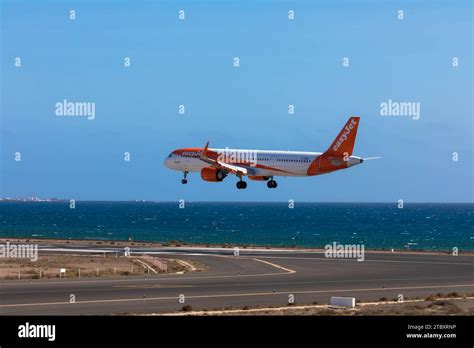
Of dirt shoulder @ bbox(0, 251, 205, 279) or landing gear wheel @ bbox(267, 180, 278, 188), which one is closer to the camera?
dirt shoulder @ bbox(0, 251, 205, 279)

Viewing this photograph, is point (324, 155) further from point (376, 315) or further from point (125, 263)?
point (376, 315)

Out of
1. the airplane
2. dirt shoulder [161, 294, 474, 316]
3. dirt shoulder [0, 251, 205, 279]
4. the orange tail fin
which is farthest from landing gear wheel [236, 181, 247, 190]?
dirt shoulder [161, 294, 474, 316]

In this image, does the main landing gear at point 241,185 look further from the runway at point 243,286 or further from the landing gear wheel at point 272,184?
the runway at point 243,286

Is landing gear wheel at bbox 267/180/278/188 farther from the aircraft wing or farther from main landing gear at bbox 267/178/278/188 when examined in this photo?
the aircraft wing

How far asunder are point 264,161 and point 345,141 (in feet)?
29.9

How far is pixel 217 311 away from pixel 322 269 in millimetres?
33246

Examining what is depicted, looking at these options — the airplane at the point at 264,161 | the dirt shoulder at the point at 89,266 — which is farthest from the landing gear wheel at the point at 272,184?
the dirt shoulder at the point at 89,266

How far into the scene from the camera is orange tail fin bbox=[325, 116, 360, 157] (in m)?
94.9

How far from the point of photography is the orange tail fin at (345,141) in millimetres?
94938

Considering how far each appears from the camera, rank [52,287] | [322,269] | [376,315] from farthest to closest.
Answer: [322,269] < [52,287] < [376,315]

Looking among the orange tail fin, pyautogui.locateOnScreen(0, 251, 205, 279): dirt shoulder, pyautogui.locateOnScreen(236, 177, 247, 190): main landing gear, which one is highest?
the orange tail fin

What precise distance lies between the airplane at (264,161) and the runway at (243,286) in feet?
30.2
